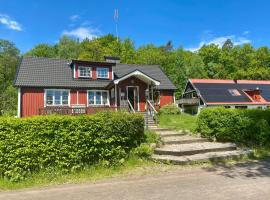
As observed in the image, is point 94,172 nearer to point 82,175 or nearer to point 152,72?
point 82,175

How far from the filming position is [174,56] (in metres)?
56.2

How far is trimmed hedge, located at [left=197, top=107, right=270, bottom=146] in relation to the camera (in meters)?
12.4

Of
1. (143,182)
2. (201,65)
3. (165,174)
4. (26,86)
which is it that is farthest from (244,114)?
(201,65)

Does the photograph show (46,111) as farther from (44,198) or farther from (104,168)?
(44,198)

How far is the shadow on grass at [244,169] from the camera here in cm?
815

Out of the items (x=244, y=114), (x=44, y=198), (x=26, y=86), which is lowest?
(x=44, y=198)

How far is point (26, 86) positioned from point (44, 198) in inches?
653

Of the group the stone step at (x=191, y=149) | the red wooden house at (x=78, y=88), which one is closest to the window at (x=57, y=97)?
the red wooden house at (x=78, y=88)

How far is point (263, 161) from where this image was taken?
33.4 feet

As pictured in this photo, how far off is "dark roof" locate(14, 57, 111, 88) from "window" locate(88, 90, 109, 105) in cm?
58

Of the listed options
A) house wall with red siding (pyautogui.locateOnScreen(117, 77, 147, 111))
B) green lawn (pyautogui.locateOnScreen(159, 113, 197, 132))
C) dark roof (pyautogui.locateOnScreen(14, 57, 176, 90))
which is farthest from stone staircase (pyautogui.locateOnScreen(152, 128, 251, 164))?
dark roof (pyautogui.locateOnScreen(14, 57, 176, 90))

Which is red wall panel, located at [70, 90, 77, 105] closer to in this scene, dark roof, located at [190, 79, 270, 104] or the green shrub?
the green shrub

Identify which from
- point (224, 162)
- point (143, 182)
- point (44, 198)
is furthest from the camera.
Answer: point (224, 162)

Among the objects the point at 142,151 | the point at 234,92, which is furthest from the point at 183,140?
the point at 234,92
